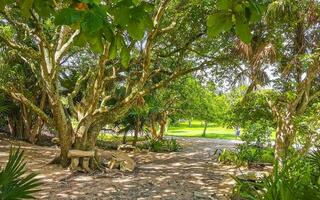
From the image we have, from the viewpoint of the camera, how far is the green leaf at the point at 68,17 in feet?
4.43

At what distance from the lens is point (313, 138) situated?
9.92m

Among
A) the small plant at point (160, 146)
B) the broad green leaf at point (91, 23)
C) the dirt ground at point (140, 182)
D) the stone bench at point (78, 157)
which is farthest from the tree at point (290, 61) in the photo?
the small plant at point (160, 146)

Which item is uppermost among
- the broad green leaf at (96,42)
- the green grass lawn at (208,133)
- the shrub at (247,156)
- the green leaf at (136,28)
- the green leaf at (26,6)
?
the green leaf at (26,6)

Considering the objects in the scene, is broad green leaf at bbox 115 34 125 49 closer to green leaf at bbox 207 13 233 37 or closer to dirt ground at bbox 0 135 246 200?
green leaf at bbox 207 13 233 37

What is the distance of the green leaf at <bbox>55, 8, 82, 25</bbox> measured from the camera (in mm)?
1350

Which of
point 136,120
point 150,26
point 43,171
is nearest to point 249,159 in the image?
point 43,171

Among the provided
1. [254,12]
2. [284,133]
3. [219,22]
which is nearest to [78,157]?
[284,133]

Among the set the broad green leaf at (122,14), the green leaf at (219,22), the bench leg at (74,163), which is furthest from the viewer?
the bench leg at (74,163)

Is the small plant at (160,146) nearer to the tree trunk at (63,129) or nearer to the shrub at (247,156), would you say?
the shrub at (247,156)

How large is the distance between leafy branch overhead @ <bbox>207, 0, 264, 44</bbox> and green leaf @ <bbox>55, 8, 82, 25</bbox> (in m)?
0.69

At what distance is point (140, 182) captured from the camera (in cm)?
996

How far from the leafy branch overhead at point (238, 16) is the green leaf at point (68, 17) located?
69 centimetres

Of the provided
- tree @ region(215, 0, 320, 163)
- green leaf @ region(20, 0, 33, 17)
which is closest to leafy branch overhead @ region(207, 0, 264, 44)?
green leaf @ region(20, 0, 33, 17)

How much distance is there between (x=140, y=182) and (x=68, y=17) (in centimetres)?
895
